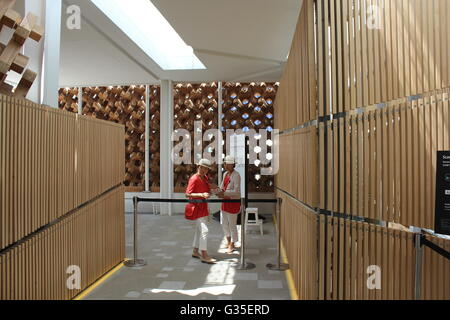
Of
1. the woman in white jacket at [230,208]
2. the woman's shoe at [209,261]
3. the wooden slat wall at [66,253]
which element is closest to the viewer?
the wooden slat wall at [66,253]

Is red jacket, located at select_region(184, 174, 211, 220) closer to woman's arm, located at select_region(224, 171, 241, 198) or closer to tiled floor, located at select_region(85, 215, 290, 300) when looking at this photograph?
woman's arm, located at select_region(224, 171, 241, 198)

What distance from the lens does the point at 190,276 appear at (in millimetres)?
4746

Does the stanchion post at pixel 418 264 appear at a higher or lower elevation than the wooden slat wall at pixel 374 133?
lower

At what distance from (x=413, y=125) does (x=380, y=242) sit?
0.91 meters

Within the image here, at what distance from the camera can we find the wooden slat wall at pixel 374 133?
2.42m

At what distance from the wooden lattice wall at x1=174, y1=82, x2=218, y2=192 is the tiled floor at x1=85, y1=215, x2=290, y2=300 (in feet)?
11.1

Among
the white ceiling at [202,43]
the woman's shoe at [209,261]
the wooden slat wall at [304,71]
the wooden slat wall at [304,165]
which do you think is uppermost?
the white ceiling at [202,43]

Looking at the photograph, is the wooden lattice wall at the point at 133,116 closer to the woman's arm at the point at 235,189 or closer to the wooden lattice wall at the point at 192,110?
the wooden lattice wall at the point at 192,110

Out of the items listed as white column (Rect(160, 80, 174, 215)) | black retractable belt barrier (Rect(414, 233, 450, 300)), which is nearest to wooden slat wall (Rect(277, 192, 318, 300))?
black retractable belt barrier (Rect(414, 233, 450, 300))

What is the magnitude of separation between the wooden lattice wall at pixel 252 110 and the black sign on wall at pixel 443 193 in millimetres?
7800

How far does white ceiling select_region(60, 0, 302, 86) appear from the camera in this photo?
5.13 meters

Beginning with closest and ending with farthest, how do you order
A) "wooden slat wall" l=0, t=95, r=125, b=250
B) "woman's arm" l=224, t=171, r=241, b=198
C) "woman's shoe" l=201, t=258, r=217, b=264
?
"wooden slat wall" l=0, t=95, r=125, b=250, "woman's shoe" l=201, t=258, r=217, b=264, "woman's arm" l=224, t=171, r=241, b=198

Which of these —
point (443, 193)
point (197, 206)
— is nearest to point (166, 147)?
point (197, 206)

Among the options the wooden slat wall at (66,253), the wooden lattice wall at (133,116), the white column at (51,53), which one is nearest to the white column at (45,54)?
the white column at (51,53)
